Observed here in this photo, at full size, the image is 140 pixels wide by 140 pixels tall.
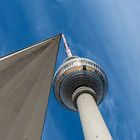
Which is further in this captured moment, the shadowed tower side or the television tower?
the television tower

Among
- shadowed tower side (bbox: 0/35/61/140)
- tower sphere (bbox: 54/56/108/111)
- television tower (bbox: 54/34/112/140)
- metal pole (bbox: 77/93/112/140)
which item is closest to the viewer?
shadowed tower side (bbox: 0/35/61/140)

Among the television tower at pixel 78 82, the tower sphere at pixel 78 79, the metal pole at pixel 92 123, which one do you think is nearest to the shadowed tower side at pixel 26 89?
the metal pole at pixel 92 123

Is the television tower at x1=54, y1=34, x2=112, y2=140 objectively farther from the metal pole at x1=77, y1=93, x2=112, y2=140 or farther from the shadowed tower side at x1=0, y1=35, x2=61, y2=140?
the shadowed tower side at x1=0, y1=35, x2=61, y2=140

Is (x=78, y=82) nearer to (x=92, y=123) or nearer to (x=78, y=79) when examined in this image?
(x=78, y=79)

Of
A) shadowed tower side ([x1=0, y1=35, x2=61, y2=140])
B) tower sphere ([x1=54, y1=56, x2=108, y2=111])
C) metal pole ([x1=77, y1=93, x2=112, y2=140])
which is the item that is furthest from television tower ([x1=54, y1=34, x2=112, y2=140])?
shadowed tower side ([x1=0, y1=35, x2=61, y2=140])

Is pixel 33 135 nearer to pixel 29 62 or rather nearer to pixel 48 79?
pixel 48 79

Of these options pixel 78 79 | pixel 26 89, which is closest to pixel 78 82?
pixel 78 79

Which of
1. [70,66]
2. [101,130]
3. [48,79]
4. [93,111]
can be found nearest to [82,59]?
[70,66]
